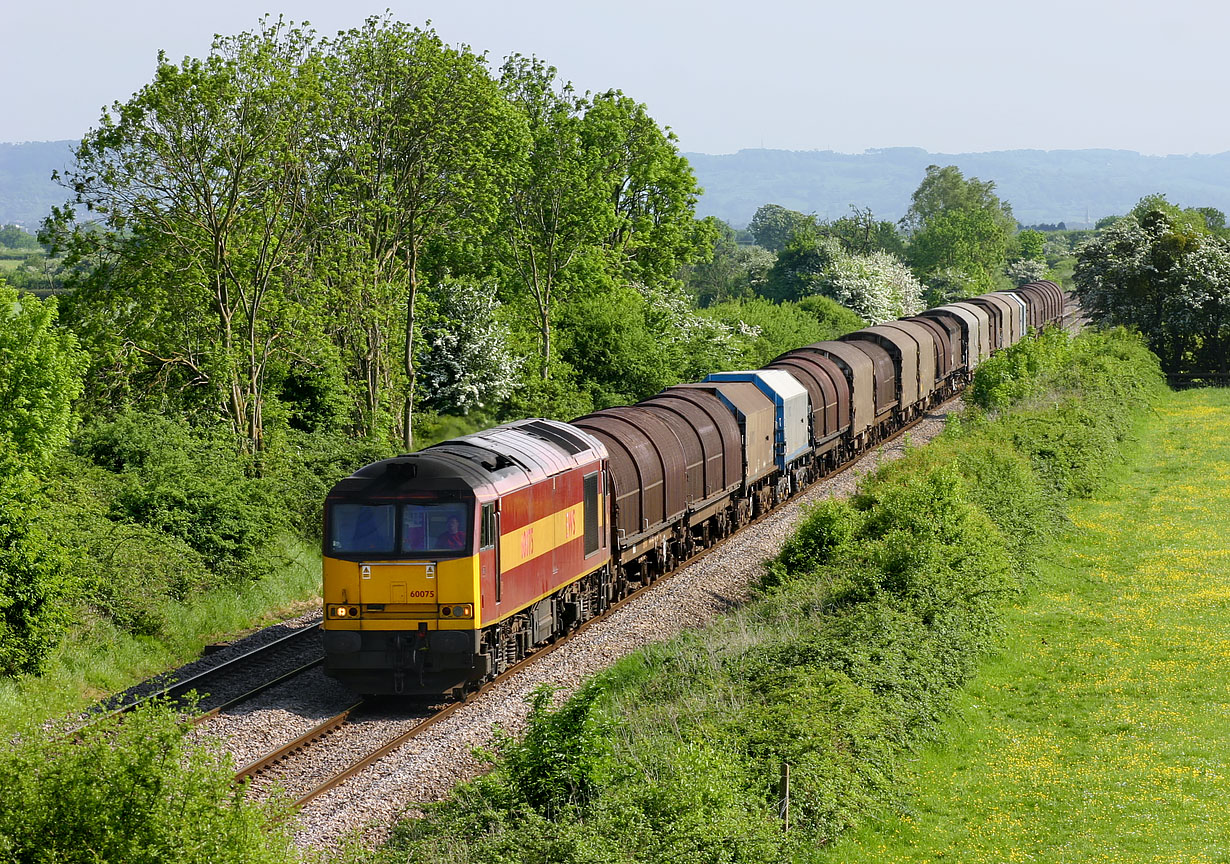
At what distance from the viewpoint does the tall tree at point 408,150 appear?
37.4 meters

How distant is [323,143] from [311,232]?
2771mm

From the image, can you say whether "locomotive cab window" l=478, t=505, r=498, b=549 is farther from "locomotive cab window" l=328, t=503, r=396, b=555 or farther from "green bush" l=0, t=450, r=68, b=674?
"green bush" l=0, t=450, r=68, b=674

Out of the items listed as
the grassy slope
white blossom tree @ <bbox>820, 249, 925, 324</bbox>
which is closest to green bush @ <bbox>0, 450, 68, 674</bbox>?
the grassy slope

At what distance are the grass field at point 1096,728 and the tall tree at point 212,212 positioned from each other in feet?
70.7

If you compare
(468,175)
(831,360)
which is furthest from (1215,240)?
(468,175)

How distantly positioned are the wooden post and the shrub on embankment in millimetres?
144

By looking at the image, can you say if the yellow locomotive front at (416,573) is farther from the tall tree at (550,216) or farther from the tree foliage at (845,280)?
the tree foliage at (845,280)

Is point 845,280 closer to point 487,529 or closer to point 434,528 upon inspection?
point 487,529

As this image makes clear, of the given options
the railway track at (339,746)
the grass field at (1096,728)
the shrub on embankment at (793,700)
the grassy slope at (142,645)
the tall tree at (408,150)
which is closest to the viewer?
the shrub on embankment at (793,700)

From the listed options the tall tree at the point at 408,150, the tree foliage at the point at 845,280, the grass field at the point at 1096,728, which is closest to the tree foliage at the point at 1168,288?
the tree foliage at the point at 845,280

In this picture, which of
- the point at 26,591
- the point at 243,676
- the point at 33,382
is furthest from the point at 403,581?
the point at 33,382

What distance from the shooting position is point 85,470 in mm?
28422

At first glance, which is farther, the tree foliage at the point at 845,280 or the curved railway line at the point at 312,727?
the tree foliage at the point at 845,280

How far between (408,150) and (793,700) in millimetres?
26134
